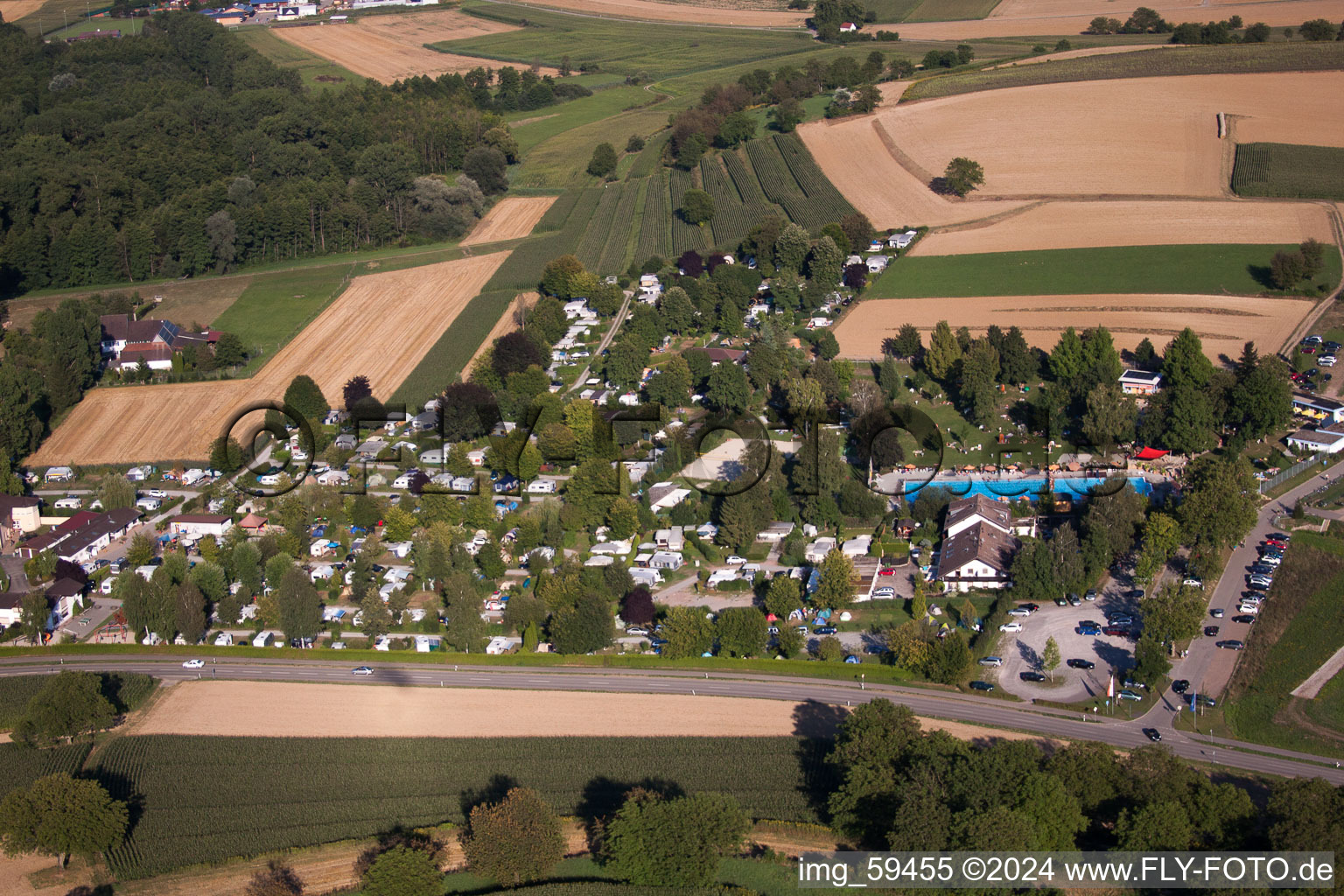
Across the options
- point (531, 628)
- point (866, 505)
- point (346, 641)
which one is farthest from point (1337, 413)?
point (346, 641)

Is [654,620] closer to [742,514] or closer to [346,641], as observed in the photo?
[742,514]

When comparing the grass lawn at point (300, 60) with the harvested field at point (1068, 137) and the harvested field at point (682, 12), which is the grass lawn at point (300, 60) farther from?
the harvested field at point (1068, 137)

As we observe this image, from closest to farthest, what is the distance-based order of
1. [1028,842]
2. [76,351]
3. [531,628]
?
[1028,842] < [531,628] < [76,351]

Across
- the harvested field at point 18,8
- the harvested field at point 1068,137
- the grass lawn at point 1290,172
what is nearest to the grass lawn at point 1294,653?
the grass lawn at point 1290,172

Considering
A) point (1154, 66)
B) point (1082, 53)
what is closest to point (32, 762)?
point (1154, 66)

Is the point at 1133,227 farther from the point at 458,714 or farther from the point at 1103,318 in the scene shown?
the point at 458,714

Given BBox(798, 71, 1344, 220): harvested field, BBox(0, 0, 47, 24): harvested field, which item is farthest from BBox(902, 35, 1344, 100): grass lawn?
BBox(0, 0, 47, 24): harvested field
